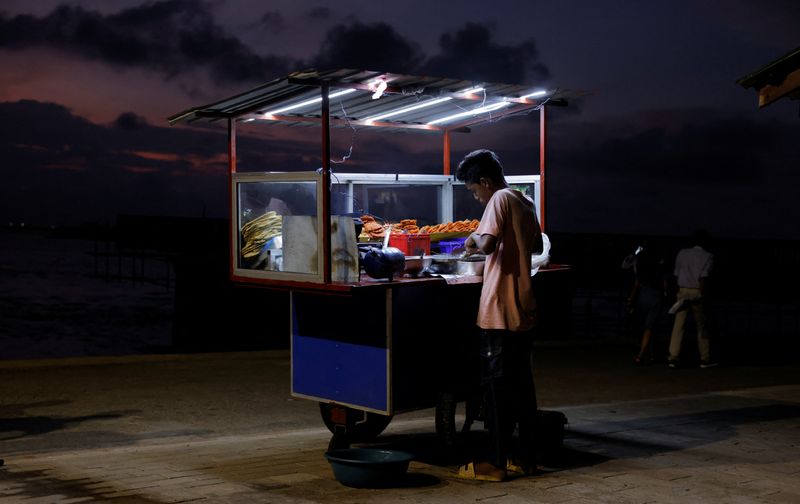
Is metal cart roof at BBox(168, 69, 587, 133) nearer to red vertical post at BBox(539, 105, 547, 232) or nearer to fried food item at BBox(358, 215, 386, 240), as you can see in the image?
red vertical post at BBox(539, 105, 547, 232)

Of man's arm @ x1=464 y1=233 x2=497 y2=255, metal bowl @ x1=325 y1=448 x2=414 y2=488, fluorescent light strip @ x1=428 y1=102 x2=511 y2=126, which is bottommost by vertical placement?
metal bowl @ x1=325 y1=448 x2=414 y2=488

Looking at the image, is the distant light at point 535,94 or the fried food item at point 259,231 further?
the distant light at point 535,94

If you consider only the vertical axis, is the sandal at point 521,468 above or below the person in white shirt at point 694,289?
below


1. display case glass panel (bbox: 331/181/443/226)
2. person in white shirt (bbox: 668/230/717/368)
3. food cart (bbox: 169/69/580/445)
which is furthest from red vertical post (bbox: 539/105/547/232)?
person in white shirt (bbox: 668/230/717/368)

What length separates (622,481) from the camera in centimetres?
630

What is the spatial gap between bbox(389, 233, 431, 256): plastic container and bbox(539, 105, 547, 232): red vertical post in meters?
1.14

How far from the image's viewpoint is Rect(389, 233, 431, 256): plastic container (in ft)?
24.5

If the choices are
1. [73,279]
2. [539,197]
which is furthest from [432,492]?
[73,279]

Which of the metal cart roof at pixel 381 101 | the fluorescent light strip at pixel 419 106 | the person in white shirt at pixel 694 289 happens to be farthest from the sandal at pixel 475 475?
the person in white shirt at pixel 694 289

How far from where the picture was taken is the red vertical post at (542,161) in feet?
26.8

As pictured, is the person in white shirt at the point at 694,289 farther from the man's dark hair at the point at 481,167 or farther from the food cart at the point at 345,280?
the man's dark hair at the point at 481,167

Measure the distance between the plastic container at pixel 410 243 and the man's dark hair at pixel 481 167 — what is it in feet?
3.23

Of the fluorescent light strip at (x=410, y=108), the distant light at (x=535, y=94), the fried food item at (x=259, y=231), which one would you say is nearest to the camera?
the fried food item at (x=259, y=231)

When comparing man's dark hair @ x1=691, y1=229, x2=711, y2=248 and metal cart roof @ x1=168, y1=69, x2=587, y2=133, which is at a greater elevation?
metal cart roof @ x1=168, y1=69, x2=587, y2=133
